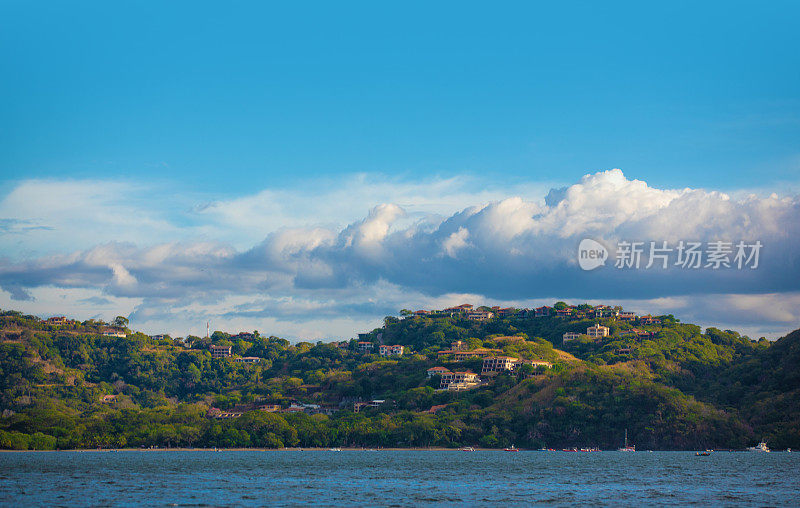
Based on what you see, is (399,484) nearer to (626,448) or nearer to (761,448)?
(626,448)

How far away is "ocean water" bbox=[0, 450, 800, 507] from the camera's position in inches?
2822

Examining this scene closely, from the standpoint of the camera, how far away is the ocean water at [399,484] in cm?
7169

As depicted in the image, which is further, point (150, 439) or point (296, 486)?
point (150, 439)

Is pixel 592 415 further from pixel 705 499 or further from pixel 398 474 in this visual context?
pixel 705 499

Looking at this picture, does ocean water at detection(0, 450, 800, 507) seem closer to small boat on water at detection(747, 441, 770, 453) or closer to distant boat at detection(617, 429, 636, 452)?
small boat on water at detection(747, 441, 770, 453)

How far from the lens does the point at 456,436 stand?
198 meters

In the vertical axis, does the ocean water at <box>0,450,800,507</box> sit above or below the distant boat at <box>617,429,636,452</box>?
above

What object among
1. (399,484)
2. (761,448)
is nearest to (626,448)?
(761,448)

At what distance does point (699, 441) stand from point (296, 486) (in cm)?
12853

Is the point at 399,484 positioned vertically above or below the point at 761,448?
above

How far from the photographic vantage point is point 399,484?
9112 centimetres

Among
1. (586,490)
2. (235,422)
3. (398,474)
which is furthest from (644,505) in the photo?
(235,422)

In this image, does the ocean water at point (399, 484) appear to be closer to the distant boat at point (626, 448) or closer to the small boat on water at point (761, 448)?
the small boat on water at point (761, 448)

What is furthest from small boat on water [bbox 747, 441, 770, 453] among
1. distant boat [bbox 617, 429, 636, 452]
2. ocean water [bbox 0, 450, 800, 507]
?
ocean water [bbox 0, 450, 800, 507]
